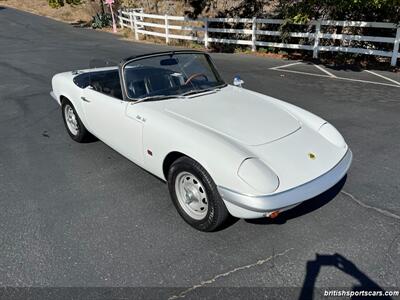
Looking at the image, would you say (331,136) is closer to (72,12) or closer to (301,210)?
(301,210)

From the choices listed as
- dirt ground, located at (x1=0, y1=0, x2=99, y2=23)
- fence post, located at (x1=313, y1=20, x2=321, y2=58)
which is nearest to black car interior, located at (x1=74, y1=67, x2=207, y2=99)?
fence post, located at (x1=313, y1=20, x2=321, y2=58)

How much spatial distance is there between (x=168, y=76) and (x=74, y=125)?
201 cm

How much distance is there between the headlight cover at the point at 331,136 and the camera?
3365 millimetres

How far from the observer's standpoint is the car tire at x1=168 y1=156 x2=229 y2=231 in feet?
9.37

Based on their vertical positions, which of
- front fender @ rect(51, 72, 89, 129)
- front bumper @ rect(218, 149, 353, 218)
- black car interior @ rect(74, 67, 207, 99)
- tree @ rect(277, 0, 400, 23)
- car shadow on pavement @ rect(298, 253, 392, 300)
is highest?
tree @ rect(277, 0, 400, 23)

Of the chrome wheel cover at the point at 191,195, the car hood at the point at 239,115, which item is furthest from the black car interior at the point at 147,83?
the chrome wheel cover at the point at 191,195

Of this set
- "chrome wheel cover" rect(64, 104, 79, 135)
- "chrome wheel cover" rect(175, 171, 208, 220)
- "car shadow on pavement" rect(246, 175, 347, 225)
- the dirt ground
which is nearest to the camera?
"chrome wheel cover" rect(175, 171, 208, 220)

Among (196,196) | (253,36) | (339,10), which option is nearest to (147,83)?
(196,196)

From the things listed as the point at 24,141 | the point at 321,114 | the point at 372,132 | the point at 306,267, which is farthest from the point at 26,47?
the point at 306,267

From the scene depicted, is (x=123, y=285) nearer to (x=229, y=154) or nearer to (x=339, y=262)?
(x=229, y=154)

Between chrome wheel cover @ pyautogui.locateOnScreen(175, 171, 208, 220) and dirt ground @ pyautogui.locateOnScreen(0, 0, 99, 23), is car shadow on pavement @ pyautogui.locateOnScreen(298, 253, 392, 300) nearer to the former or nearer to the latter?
chrome wheel cover @ pyautogui.locateOnScreen(175, 171, 208, 220)

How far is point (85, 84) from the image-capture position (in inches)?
186

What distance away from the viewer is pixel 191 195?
315cm

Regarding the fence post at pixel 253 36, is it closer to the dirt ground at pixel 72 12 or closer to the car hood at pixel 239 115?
the car hood at pixel 239 115
